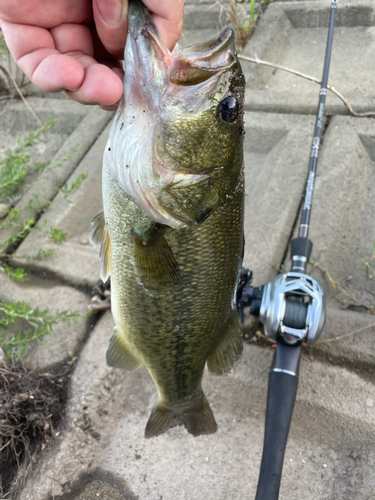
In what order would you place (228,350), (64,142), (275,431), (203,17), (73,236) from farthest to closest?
(203,17), (64,142), (73,236), (228,350), (275,431)

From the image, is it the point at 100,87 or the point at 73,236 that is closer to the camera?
the point at 100,87

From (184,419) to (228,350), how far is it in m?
0.43

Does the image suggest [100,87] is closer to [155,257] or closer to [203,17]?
[155,257]

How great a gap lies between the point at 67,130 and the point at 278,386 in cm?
325

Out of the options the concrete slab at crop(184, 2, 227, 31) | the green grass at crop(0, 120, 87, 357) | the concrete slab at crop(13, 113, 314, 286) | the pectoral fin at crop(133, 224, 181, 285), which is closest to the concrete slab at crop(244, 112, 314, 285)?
the concrete slab at crop(13, 113, 314, 286)

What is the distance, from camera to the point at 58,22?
1345mm

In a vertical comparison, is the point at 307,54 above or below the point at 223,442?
above

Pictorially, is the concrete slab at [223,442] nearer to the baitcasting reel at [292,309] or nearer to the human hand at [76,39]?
the baitcasting reel at [292,309]

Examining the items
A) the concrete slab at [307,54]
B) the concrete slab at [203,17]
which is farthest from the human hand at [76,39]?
the concrete slab at [203,17]

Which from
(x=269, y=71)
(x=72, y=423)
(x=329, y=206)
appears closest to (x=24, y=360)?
(x=72, y=423)

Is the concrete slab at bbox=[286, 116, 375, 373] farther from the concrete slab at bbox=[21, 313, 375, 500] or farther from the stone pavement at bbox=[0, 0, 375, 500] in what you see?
the concrete slab at bbox=[21, 313, 375, 500]

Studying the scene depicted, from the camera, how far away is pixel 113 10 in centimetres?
107

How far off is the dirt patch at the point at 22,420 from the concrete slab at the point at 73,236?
71cm

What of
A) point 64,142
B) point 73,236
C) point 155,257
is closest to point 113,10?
point 155,257
